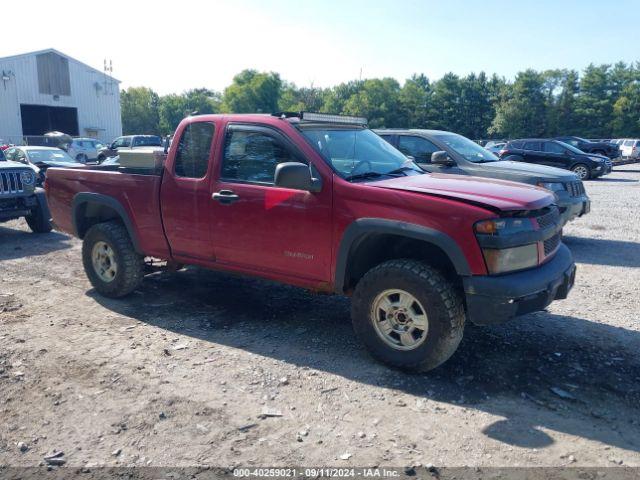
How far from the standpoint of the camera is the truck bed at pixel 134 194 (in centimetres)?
540

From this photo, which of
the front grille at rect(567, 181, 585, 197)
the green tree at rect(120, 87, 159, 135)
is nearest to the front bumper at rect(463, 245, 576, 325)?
the front grille at rect(567, 181, 585, 197)

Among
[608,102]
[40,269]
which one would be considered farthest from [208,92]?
[40,269]

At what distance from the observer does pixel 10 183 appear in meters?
9.27

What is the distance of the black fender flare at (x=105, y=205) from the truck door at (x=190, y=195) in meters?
0.52

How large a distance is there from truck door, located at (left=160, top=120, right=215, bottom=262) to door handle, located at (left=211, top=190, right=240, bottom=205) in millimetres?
142

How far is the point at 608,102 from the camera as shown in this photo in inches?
2392

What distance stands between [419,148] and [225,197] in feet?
17.2

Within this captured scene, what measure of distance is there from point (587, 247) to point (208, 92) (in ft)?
387

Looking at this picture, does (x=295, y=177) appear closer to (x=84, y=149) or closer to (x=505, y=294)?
(x=505, y=294)

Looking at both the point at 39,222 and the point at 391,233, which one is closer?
the point at 391,233

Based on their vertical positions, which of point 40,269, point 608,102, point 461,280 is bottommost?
point 40,269

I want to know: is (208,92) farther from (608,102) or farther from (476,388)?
(476,388)

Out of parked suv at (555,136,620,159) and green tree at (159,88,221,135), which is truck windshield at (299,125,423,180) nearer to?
parked suv at (555,136,620,159)

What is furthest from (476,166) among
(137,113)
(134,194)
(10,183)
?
(137,113)
